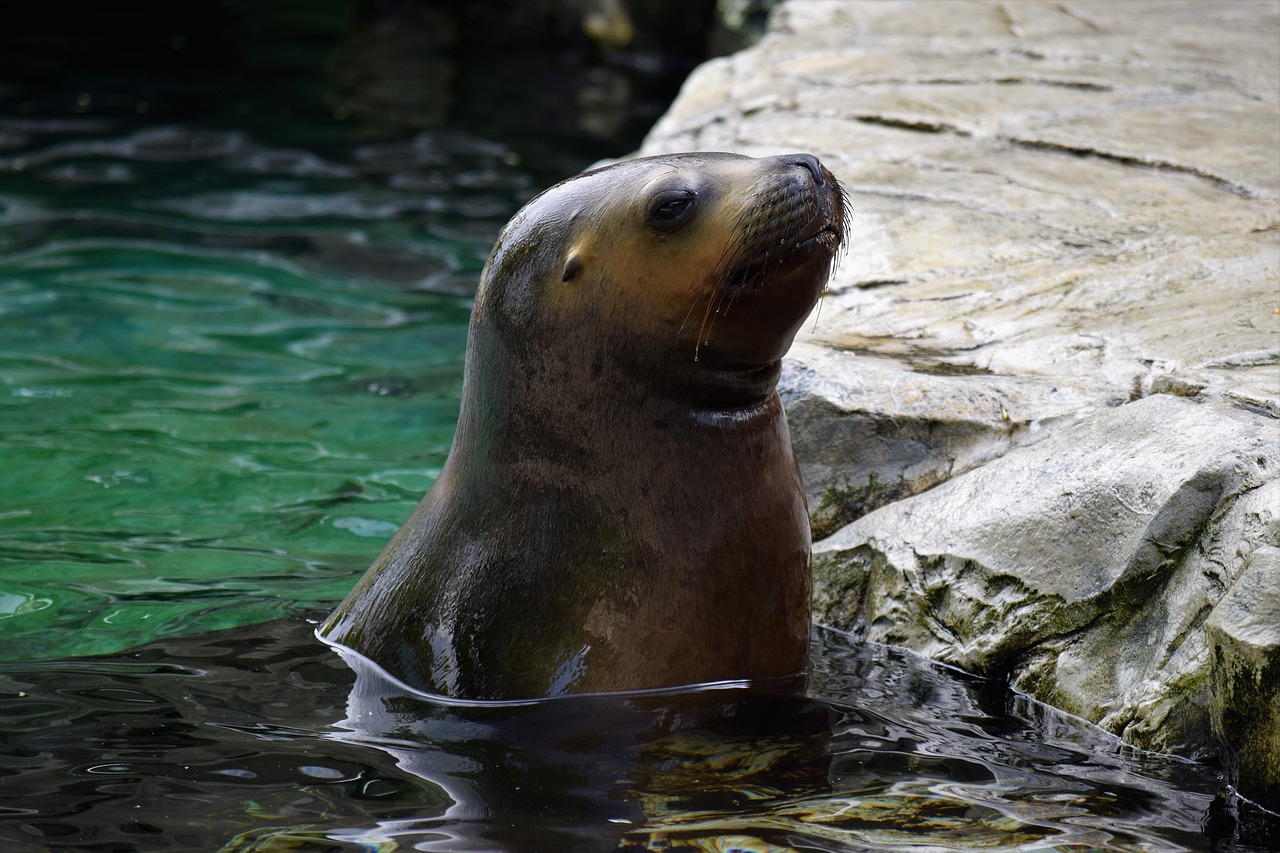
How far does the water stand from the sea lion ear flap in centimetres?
96

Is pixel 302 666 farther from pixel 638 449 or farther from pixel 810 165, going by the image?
pixel 810 165

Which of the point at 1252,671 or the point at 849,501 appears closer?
the point at 1252,671

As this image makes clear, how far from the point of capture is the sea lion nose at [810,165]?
3379mm

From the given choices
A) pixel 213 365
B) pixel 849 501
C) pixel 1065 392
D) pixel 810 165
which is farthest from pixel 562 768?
pixel 213 365

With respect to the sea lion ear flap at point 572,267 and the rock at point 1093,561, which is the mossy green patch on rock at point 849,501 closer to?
the rock at point 1093,561

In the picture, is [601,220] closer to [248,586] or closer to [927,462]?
[927,462]

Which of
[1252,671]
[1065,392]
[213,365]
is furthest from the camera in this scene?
[213,365]

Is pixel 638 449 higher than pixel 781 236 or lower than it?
lower

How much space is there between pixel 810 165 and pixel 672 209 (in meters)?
0.33

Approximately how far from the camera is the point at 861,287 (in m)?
5.17

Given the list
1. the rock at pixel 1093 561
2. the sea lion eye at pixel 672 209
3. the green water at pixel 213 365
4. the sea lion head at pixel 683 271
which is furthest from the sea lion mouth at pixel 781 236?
the green water at pixel 213 365

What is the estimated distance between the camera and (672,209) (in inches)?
133

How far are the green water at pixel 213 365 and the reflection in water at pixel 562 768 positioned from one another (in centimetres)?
79

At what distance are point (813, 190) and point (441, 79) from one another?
466 inches
